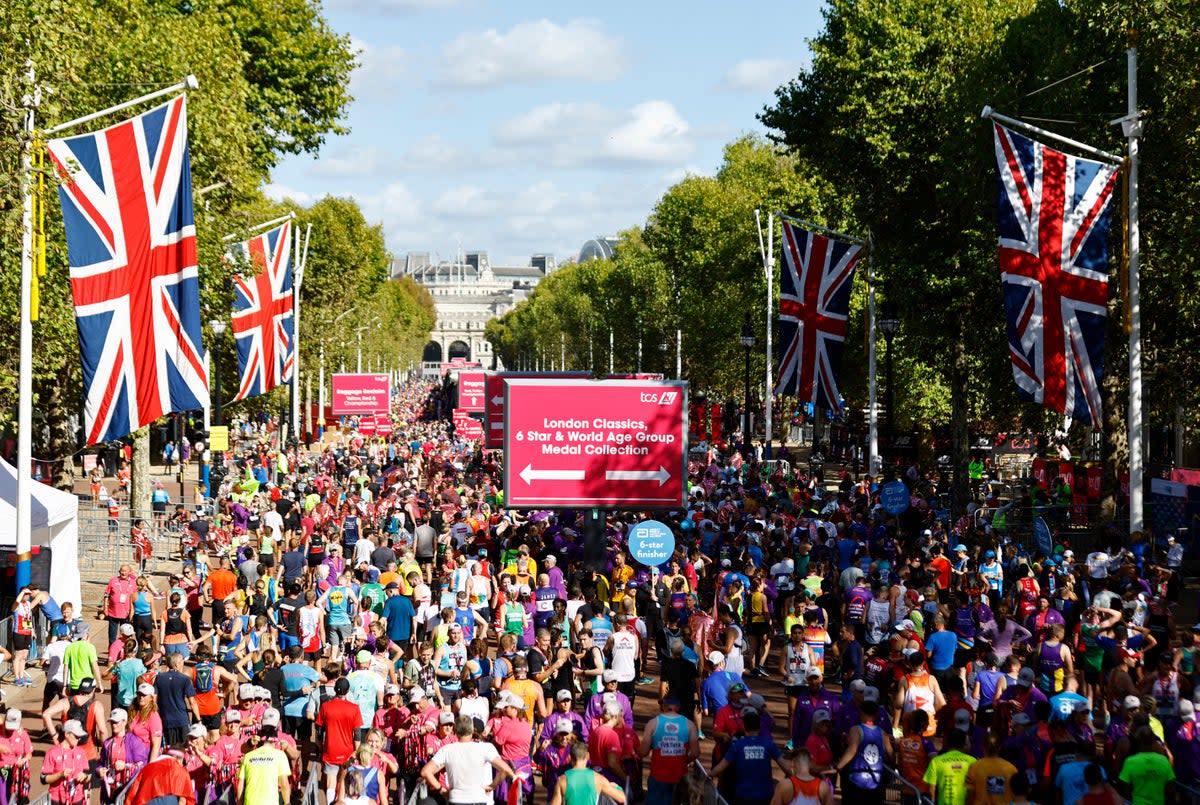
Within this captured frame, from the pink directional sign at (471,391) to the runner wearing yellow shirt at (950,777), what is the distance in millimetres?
51846

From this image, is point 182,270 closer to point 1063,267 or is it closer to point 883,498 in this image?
point 1063,267

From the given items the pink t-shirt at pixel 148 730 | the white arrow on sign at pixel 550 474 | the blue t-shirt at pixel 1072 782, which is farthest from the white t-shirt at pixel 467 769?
the white arrow on sign at pixel 550 474

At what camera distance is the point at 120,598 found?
67.6 feet

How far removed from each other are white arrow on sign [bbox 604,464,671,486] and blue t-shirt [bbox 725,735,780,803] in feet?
42.5

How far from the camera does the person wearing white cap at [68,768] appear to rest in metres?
12.6

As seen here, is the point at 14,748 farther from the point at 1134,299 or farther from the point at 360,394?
the point at 360,394

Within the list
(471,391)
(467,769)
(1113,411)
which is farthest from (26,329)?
(471,391)

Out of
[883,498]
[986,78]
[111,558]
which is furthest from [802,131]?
[111,558]

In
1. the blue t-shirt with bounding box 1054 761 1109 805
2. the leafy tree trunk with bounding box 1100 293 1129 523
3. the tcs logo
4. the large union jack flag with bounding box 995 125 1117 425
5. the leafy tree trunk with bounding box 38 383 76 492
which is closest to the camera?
the blue t-shirt with bounding box 1054 761 1109 805

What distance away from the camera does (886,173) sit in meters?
41.1

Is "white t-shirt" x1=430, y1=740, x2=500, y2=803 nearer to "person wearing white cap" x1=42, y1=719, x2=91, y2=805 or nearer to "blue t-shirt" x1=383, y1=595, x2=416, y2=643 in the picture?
"person wearing white cap" x1=42, y1=719, x2=91, y2=805

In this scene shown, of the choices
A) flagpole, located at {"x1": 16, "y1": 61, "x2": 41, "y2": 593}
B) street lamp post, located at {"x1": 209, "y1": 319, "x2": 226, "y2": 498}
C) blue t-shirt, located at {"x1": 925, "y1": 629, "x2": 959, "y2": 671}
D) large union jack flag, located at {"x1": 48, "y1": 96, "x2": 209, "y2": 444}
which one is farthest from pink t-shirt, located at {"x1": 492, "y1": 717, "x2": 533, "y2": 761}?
street lamp post, located at {"x1": 209, "y1": 319, "x2": 226, "y2": 498}

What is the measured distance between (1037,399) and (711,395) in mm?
66017

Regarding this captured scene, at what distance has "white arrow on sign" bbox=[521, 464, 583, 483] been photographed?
80.5 ft
